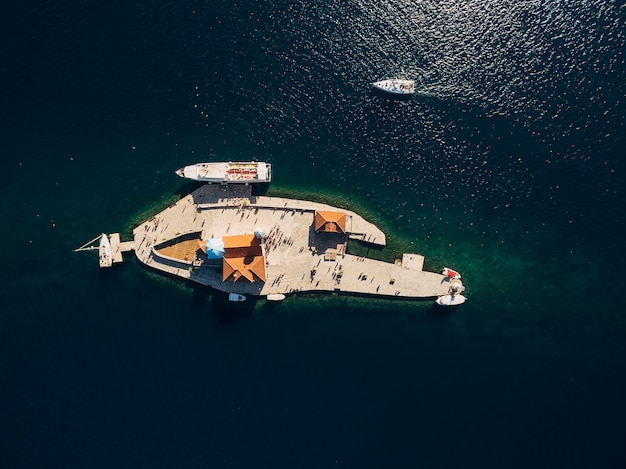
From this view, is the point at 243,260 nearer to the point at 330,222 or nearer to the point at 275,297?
the point at 275,297

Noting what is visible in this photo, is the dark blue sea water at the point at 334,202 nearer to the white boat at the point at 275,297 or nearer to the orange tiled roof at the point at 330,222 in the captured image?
the white boat at the point at 275,297

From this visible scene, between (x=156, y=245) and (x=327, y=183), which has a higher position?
(x=327, y=183)

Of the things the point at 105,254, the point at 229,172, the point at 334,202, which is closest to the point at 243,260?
the point at 229,172

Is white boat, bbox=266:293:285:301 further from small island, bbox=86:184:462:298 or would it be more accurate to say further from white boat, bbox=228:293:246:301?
white boat, bbox=228:293:246:301

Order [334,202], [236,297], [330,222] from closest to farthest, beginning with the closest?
[330,222], [236,297], [334,202]

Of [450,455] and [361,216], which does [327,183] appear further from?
[450,455]

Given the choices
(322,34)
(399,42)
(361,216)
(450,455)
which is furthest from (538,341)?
(322,34)

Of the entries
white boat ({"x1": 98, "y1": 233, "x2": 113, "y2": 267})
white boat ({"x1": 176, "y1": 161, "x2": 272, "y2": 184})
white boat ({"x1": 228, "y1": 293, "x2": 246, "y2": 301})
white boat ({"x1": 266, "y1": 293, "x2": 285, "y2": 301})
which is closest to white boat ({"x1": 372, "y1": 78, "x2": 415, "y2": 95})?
white boat ({"x1": 176, "y1": 161, "x2": 272, "y2": 184})
